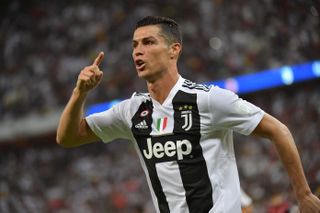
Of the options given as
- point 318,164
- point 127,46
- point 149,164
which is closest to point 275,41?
point 127,46

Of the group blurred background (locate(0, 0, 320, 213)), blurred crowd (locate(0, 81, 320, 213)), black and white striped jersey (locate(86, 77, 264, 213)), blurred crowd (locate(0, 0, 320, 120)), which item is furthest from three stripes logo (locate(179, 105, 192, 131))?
blurred crowd (locate(0, 0, 320, 120))

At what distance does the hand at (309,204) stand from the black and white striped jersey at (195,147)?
0.31 metres

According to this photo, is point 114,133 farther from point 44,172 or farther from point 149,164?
point 44,172

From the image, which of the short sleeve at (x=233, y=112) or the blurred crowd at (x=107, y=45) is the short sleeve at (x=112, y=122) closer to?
the short sleeve at (x=233, y=112)

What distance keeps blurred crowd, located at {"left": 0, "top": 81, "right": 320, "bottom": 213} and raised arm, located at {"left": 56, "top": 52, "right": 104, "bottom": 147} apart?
3.78 metres

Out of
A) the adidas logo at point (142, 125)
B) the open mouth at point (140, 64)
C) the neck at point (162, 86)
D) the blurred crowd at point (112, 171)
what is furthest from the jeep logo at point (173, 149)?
the blurred crowd at point (112, 171)

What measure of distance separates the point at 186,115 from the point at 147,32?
459mm

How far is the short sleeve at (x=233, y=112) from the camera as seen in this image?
2.89m

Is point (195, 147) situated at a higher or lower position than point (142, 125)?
lower

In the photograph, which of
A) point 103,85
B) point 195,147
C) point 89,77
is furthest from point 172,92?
point 103,85

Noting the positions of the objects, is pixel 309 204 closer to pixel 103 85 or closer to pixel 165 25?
pixel 165 25

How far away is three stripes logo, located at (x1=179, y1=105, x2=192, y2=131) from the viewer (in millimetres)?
2980

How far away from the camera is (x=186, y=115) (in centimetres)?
301

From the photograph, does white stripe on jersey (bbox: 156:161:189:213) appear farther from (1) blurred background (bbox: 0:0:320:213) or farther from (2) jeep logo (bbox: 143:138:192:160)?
(1) blurred background (bbox: 0:0:320:213)
